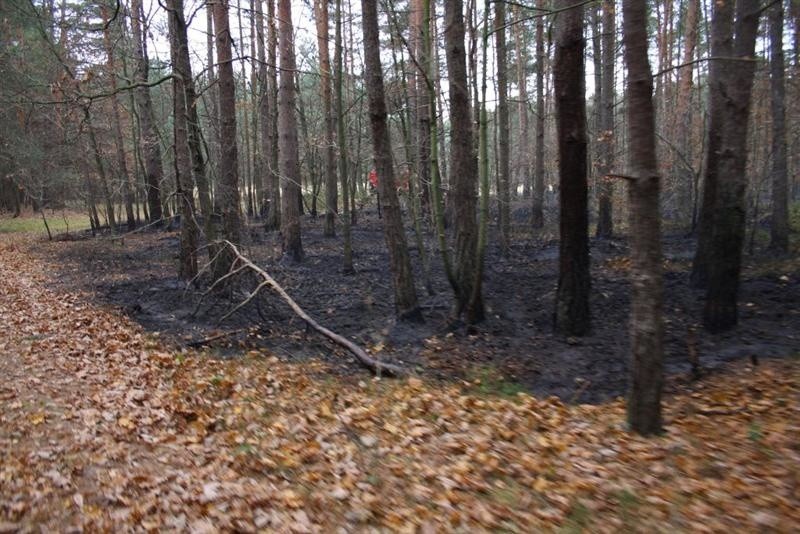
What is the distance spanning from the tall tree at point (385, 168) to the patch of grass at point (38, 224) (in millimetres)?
21816

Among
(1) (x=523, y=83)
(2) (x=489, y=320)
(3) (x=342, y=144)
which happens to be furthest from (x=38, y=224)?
(2) (x=489, y=320)

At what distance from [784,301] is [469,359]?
5.51 m

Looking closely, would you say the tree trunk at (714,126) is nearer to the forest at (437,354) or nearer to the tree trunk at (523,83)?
the forest at (437,354)

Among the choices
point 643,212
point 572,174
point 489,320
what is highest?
point 572,174

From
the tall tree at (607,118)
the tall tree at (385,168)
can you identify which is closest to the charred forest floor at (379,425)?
the tall tree at (385,168)

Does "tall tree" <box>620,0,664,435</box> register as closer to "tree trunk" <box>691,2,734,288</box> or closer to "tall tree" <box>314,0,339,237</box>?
"tree trunk" <box>691,2,734,288</box>

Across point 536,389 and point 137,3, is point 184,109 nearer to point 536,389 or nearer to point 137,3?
point 137,3

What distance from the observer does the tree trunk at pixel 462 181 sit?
9156mm

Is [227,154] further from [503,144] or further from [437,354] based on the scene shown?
[503,144]

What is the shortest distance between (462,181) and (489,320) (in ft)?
7.82

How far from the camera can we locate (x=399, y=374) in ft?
25.1

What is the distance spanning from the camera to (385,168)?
31.1 feet

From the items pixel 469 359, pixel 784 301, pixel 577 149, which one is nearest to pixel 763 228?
pixel 784 301

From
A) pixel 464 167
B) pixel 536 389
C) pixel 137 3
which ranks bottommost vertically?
pixel 536 389
